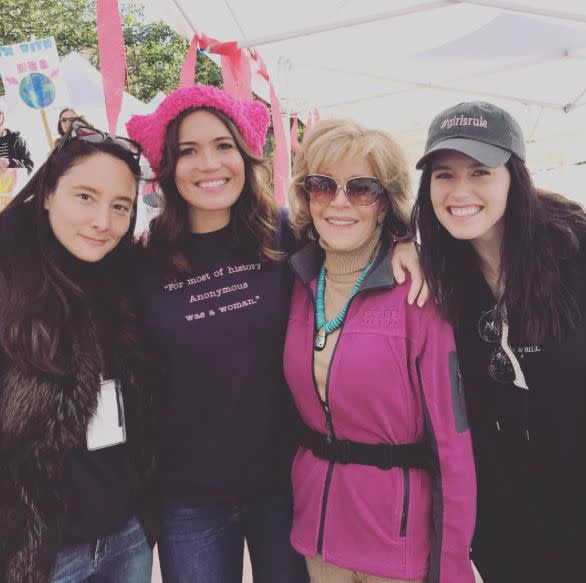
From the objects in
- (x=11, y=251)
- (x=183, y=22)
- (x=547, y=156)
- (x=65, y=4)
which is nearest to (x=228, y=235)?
(x=11, y=251)

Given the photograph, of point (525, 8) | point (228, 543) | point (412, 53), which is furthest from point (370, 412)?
point (412, 53)

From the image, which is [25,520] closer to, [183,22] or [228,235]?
[228,235]

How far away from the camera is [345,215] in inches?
64.9

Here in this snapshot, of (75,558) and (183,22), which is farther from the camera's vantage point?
(183,22)

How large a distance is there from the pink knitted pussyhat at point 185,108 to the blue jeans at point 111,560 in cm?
122

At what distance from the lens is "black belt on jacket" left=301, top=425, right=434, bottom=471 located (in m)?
1.49

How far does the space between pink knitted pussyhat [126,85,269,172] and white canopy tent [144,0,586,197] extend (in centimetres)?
75

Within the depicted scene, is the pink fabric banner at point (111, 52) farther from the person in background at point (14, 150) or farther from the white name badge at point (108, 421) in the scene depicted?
the person in background at point (14, 150)

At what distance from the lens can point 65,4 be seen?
14.0 m

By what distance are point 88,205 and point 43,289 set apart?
0.92 feet

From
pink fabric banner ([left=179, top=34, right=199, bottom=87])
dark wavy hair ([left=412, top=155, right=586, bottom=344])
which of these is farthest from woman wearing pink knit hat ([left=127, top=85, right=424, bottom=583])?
pink fabric banner ([left=179, top=34, right=199, bottom=87])

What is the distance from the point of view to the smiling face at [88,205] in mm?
1479

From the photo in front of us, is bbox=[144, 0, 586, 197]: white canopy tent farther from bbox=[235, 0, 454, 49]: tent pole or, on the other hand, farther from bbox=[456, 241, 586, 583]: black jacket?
bbox=[456, 241, 586, 583]: black jacket

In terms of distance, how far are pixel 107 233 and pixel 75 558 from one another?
955mm
